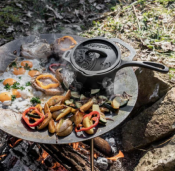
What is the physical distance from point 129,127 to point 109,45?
1891 mm

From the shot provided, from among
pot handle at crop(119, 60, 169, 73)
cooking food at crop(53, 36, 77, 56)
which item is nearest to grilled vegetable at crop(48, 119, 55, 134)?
pot handle at crop(119, 60, 169, 73)

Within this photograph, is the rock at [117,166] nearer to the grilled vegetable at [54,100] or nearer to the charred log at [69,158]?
the charred log at [69,158]

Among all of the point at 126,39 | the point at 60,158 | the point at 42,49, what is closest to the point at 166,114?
the point at 60,158

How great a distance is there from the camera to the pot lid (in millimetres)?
2723

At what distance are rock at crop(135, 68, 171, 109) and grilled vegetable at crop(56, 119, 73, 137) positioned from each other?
2.10 m

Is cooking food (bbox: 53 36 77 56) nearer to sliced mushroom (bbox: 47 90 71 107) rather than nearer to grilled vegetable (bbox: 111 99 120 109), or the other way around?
sliced mushroom (bbox: 47 90 71 107)

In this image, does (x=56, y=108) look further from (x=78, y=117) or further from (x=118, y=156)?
(x=118, y=156)

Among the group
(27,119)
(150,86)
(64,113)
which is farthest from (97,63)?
(150,86)

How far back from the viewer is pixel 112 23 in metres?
6.60

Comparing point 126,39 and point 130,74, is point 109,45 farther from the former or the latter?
point 126,39

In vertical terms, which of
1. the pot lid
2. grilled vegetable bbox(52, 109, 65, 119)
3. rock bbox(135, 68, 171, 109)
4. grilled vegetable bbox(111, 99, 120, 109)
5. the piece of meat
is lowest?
rock bbox(135, 68, 171, 109)

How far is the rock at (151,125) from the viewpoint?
3.45m

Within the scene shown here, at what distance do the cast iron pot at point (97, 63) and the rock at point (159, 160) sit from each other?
4.69ft

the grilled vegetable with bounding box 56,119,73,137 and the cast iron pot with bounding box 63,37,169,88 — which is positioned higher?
the cast iron pot with bounding box 63,37,169,88
